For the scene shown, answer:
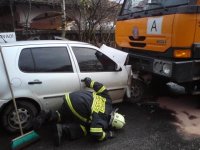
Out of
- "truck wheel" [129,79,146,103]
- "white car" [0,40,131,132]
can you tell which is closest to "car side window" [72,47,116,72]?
"white car" [0,40,131,132]

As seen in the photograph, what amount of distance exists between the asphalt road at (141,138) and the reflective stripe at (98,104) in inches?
19.3

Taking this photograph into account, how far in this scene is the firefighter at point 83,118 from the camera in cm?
441

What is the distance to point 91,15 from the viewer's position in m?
11.0

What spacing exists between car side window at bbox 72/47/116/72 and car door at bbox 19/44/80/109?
21cm

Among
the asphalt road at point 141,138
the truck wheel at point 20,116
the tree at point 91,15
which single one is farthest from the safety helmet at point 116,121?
the tree at point 91,15

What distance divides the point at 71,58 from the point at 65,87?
1.85 feet

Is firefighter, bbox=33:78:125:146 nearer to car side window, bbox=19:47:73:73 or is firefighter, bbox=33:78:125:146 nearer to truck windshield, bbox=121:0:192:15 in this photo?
car side window, bbox=19:47:73:73

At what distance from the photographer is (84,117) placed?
4566 mm

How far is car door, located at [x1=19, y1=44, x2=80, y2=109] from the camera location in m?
4.73

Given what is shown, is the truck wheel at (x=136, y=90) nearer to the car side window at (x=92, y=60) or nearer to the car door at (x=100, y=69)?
the car door at (x=100, y=69)

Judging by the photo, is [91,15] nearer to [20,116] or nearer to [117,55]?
[117,55]

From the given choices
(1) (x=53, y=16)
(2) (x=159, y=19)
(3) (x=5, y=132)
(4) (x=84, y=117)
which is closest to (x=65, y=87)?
(4) (x=84, y=117)

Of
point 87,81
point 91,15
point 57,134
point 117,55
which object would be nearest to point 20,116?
point 57,134

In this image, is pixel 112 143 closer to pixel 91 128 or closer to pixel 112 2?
pixel 91 128
